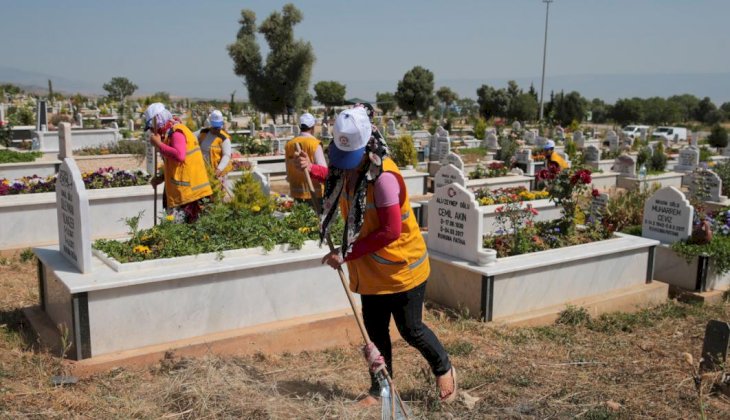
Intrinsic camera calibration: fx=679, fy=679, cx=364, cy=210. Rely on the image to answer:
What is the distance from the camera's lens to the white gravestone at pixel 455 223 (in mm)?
6375

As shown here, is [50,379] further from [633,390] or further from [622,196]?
[622,196]

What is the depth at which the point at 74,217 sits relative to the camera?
4977mm

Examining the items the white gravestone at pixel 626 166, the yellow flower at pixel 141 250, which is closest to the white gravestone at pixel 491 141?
the white gravestone at pixel 626 166

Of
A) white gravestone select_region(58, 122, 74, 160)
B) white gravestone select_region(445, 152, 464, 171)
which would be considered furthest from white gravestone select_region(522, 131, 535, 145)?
white gravestone select_region(58, 122, 74, 160)

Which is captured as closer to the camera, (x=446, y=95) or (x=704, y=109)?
(x=446, y=95)

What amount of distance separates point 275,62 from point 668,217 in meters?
28.8

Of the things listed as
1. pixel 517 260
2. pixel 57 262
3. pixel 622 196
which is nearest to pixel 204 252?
pixel 57 262

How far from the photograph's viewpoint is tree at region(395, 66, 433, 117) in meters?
51.9

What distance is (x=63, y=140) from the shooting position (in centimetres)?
1327

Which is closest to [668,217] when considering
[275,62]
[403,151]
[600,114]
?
[403,151]

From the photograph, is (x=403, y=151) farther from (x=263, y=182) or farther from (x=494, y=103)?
(x=494, y=103)

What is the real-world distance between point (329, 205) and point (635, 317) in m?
4.10

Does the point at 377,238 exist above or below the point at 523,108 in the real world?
below

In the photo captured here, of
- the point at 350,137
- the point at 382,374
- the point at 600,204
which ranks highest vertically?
the point at 350,137
